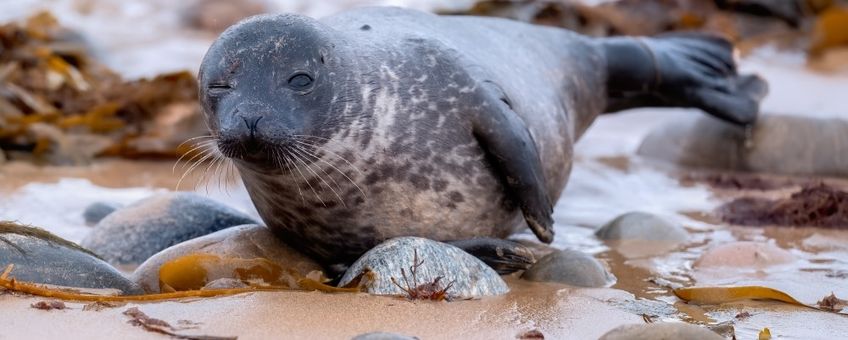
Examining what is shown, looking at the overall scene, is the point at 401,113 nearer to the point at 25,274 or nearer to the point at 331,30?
the point at 331,30

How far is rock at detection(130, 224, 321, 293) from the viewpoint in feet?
12.4

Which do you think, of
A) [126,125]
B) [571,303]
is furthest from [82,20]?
[571,303]

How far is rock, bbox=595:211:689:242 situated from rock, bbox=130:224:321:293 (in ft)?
4.45

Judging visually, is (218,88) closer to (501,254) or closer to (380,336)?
(501,254)

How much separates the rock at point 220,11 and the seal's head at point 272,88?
9.10m

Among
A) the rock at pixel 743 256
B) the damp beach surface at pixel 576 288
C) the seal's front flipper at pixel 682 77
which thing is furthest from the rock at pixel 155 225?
the seal's front flipper at pixel 682 77

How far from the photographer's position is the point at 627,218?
192 inches

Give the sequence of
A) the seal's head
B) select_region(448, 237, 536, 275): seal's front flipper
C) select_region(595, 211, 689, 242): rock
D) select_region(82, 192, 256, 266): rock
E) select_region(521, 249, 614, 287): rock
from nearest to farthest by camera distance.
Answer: the seal's head → select_region(521, 249, 614, 287): rock → select_region(448, 237, 536, 275): seal's front flipper → select_region(82, 192, 256, 266): rock → select_region(595, 211, 689, 242): rock

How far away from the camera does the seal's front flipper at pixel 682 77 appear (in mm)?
6004

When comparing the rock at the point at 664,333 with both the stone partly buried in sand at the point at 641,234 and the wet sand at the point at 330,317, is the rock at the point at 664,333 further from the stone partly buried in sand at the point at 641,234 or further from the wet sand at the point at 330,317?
the stone partly buried in sand at the point at 641,234

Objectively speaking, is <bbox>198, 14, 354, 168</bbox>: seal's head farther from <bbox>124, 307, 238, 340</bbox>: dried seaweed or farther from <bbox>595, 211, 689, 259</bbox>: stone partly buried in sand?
<bbox>595, 211, 689, 259</bbox>: stone partly buried in sand

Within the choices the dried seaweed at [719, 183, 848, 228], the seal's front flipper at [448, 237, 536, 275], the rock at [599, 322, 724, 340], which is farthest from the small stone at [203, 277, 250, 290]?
the dried seaweed at [719, 183, 848, 228]

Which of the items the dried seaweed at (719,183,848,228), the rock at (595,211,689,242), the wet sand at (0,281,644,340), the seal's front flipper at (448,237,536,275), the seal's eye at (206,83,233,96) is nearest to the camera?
the wet sand at (0,281,644,340)

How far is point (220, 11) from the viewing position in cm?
1310
